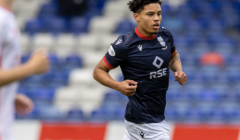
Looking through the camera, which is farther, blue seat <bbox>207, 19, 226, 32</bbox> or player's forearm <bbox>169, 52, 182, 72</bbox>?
blue seat <bbox>207, 19, 226, 32</bbox>

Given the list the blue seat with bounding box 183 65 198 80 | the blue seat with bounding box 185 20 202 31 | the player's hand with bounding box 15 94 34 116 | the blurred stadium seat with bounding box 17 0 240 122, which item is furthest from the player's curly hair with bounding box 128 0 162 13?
the blue seat with bounding box 185 20 202 31

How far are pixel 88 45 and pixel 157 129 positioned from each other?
6.94 metres

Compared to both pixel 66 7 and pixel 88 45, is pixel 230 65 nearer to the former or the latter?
pixel 88 45

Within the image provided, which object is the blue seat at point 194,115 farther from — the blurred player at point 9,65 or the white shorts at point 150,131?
the blurred player at point 9,65

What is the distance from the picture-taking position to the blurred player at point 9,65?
1.97 metres

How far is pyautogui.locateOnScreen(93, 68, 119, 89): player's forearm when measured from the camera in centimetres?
322

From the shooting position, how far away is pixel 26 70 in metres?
1.98

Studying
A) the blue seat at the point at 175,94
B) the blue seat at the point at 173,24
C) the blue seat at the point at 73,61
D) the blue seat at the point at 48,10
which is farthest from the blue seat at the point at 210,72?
the blue seat at the point at 48,10

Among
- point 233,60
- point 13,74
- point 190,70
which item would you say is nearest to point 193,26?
point 233,60

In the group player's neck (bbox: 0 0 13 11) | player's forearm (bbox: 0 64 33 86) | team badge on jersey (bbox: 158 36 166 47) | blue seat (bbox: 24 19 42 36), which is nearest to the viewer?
player's forearm (bbox: 0 64 33 86)

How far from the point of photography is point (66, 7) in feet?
35.2

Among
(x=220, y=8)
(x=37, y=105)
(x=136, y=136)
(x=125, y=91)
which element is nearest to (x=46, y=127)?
(x=37, y=105)

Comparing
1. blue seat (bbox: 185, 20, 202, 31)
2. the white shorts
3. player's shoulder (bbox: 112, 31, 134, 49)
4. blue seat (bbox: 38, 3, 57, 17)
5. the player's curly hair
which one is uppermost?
blue seat (bbox: 38, 3, 57, 17)

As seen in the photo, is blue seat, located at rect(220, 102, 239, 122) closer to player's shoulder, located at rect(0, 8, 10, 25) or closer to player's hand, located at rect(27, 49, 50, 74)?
player's hand, located at rect(27, 49, 50, 74)
